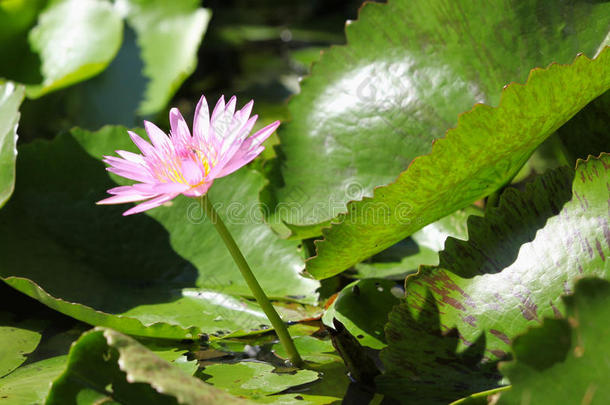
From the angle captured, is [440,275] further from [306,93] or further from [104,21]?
[104,21]

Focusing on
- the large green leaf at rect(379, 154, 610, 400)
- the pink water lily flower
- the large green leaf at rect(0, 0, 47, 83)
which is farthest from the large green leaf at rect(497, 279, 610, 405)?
the large green leaf at rect(0, 0, 47, 83)

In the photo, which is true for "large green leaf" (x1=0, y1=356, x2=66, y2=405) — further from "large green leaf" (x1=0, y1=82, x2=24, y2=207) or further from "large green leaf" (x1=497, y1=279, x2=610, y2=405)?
"large green leaf" (x1=497, y1=279, x2=610, y2=405)

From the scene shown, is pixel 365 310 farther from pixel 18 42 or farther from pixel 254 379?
pixel 18 42

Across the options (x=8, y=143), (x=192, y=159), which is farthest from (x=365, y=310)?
(x=8, y=143)

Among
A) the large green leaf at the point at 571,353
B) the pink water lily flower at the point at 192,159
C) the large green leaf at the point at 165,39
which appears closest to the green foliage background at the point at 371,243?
the large green leaf at the point at 571,353

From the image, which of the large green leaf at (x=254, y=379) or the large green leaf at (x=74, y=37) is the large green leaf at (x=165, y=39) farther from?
the large green leaf at (x=254, y=379)

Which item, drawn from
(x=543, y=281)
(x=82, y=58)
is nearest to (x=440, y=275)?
(x=543, y=281)
